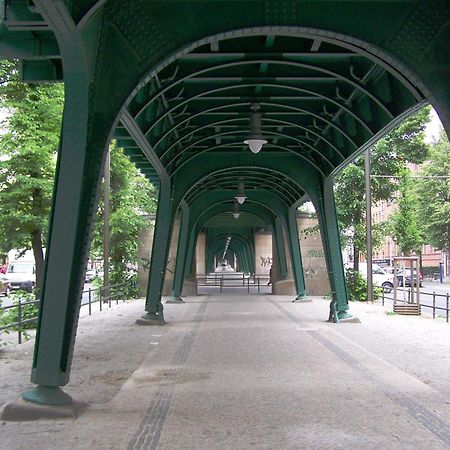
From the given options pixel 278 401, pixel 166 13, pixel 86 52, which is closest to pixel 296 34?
pixel 166 13

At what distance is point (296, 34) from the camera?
7688mm

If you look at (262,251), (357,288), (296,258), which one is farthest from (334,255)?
(262,251)

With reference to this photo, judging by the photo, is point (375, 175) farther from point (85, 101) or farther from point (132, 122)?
point (85, 101)

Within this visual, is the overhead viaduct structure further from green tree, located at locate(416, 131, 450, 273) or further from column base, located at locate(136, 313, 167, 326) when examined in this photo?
green tree, located at locate(416, 131, 450, 273)

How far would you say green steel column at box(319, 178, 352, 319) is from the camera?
1675 centimetres

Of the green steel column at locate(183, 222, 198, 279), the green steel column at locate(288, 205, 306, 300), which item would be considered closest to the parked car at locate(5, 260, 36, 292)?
the green steel column at locate(183, 222, 198, 279)

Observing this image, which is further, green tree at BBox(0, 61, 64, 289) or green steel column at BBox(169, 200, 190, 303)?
green steel column at BBox(169, 200, 190, 303)

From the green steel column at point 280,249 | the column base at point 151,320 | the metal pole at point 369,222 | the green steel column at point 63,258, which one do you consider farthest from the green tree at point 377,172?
the green steel column at point 63,258

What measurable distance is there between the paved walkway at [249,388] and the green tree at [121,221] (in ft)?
43.3

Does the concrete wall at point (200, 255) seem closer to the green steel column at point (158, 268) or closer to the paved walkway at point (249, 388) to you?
the green steel column at point (158, 268)

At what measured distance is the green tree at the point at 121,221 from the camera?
28516 mm

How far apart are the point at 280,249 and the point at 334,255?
15679 mm

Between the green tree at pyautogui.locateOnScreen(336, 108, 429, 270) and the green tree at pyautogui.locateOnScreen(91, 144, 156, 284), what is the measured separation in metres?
9.79

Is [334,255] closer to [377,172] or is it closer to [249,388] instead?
[249,388]
